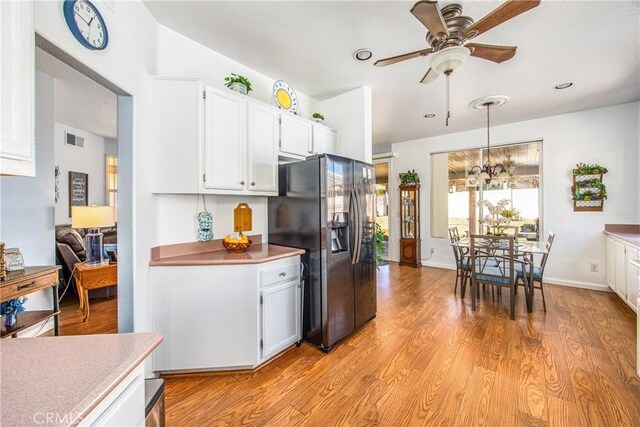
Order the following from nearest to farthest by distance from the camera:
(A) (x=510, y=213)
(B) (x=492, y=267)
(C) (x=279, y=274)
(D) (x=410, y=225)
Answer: (C) (x=279, y=274) → (B) (x=492, y=267) → (A) (x=510, y=213) → (D) (x=410, y=225)

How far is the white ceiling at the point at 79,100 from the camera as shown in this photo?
2.56 m

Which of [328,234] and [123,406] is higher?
[328,234]

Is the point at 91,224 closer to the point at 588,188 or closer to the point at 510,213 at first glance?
the point at 510,213

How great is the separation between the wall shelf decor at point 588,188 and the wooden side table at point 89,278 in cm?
670

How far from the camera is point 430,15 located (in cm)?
148

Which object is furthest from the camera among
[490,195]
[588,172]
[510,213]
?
[490,195]

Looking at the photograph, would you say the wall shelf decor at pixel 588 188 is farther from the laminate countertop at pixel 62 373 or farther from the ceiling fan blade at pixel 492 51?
the laminate countertop at pixel 62 373

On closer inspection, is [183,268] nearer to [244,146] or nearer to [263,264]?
[263,264]

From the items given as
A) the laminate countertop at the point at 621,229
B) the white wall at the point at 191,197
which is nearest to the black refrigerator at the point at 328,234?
the white wall at the point at 191,197

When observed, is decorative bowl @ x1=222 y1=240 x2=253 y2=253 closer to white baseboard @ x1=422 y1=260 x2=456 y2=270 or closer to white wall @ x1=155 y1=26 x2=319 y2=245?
white wall @ x1=155 y1=26 x2=319 y2=245

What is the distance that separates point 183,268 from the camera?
193cm

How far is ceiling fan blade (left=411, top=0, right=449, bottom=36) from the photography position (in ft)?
4.52

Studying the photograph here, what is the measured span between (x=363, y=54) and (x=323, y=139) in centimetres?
96

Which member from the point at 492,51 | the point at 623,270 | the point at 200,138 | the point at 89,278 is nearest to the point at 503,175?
the point at 623,270
